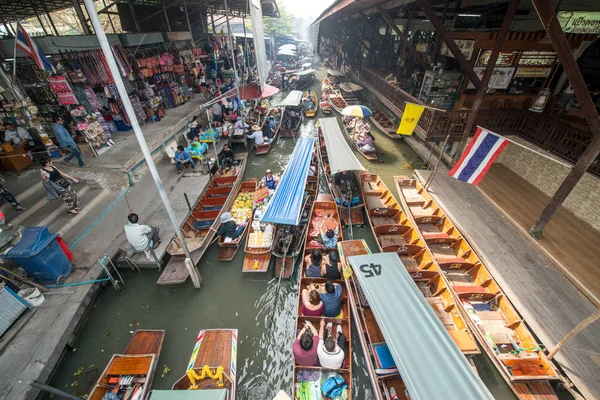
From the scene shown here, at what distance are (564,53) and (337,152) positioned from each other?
7.34 m

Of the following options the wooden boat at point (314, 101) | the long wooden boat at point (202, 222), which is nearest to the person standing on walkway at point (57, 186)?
the long wooden boat at point (202, 222)

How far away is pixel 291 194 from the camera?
30.5 feet

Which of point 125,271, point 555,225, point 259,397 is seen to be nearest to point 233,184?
point 125,271

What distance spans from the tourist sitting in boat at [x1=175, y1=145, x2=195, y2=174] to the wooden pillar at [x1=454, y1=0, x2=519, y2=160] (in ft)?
43.0

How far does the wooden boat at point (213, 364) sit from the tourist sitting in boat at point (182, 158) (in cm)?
910

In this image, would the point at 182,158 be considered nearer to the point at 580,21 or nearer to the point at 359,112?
the point at 359,112

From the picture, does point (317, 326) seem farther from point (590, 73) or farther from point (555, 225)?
point (590, 73)

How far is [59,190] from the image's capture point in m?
8.61

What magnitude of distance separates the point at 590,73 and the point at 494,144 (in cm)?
735

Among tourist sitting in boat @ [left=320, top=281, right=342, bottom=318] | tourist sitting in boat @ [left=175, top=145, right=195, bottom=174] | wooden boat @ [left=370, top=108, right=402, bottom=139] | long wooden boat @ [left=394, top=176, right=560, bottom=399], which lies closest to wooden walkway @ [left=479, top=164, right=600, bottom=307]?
long wooden boat @ [left=394, top=176, right=560, bottom=399]

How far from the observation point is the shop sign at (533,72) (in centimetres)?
1077

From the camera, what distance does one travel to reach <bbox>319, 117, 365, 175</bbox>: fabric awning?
10.2 meters

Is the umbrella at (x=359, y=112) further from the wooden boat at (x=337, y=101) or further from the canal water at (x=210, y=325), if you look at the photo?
the canal water at (x=210, y=325)

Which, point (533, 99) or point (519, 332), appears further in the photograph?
point (533, 99)
